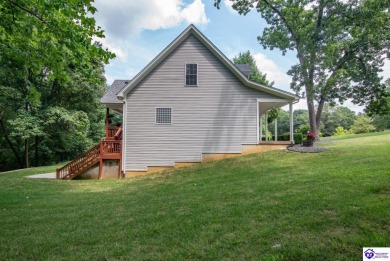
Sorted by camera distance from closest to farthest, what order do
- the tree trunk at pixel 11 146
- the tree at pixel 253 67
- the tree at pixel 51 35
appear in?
1. the tree at pixel 51 35
2. the tree trunk at pixel 11 146
3. the tree at pixel 253 67

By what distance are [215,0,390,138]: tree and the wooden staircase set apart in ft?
45.5

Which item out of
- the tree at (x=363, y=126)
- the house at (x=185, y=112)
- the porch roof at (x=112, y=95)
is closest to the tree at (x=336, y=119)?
the tree at (x=363, y=126)

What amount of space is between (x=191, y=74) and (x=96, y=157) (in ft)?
21.2

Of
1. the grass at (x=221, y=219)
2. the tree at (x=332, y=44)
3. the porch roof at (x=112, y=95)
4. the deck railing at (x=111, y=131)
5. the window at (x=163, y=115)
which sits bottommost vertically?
the grass at (x=221, y=219)

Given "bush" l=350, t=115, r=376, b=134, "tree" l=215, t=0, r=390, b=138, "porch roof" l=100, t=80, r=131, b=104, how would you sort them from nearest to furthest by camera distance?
"porch roof" l=100, t=80, r=131, b=104
"tree" l=215, t=0, r=390, b=138
"bush" l=350, t=115, r=376, b=134

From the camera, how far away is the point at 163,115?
1246 centimetres

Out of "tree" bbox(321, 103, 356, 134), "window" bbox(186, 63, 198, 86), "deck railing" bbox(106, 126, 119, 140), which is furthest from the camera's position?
"tree" bbox(321, 103, 356, 134)

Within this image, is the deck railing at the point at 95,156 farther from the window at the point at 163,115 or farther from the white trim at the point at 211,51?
the white trim at the point at 211,51

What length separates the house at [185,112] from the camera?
Answer: 40.5 ft

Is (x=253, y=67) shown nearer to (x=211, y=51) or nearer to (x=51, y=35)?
(x=211, y=51)

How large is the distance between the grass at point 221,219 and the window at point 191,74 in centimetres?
586

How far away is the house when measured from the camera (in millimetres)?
12336

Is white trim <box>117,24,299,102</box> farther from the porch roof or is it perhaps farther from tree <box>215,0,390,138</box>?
tree <box>215,0,390,138</box>

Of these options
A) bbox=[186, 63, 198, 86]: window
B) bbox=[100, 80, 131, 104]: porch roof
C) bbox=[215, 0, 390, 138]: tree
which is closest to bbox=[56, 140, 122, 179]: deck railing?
bbox=[100, 80, 131, 104]: porch roof
